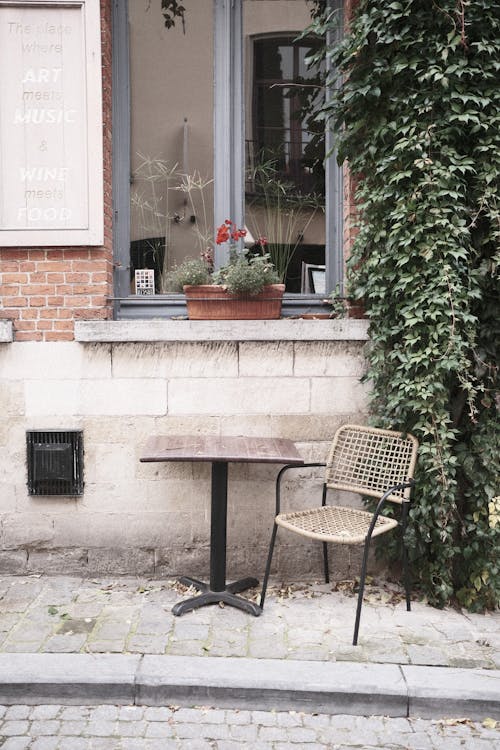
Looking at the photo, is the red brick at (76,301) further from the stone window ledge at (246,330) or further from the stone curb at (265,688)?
the stone curb at (265,688)

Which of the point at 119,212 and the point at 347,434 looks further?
the point at 119,212

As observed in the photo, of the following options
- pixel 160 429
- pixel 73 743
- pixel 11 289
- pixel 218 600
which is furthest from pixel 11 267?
pixel 73 743

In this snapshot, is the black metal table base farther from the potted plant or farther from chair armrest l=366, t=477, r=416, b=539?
the potted plant

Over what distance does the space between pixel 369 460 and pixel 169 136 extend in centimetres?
252

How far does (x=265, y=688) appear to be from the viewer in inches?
130

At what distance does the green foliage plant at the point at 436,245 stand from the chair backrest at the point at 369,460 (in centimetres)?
9

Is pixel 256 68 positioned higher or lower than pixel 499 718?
higher

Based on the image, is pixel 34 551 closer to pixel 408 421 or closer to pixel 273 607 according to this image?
pixel 273 607

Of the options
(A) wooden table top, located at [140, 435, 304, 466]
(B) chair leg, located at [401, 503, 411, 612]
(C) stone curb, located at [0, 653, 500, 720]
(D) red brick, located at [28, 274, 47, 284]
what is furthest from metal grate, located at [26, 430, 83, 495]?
(B) chair leg, located at [401, 503, 411, 612]

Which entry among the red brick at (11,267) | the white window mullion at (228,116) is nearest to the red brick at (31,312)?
the red brick at (11,267)

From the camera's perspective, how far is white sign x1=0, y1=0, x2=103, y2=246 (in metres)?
4.46

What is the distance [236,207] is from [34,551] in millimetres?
2619

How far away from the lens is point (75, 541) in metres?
4.64

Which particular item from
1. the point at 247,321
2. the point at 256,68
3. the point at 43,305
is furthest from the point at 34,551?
the point at 256,68
